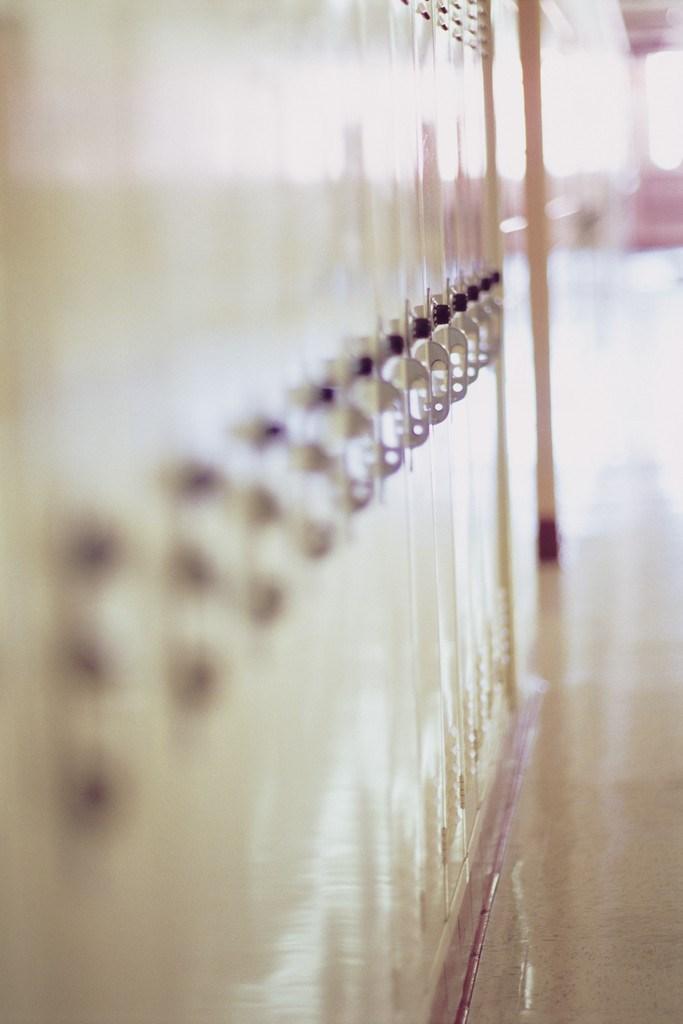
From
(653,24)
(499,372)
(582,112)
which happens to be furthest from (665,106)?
(499,372)

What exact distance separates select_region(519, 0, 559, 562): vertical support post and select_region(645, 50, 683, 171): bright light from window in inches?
728

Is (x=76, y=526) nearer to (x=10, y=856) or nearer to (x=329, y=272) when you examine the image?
(x=10, y=856)

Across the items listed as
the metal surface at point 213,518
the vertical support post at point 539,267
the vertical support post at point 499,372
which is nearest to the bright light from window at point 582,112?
the vertical support post at point 539,267

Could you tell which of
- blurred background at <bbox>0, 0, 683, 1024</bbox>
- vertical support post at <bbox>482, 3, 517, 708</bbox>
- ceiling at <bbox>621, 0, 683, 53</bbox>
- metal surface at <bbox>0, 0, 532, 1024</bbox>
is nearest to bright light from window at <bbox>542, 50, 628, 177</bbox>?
ceiling at <bbox>621, 0, 683, 53</bbox>

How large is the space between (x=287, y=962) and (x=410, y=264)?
4.02ft

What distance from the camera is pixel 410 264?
8.08 feet

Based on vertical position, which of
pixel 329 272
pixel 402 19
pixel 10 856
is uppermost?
pixel 402 19

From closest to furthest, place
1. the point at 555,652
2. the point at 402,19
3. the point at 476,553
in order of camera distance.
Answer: the point at 402,19 → the point at 476,553 → the point at 555,652

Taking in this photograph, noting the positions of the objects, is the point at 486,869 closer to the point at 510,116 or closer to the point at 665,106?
the point at 510,116

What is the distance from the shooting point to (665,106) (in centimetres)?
2417

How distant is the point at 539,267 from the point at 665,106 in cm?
1894

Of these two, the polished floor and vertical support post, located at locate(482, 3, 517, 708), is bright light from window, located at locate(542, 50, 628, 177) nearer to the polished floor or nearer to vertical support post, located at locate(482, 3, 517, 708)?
the polished floor

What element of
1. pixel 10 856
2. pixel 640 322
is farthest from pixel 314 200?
pixel 640 322

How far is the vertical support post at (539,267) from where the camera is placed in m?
6.29
